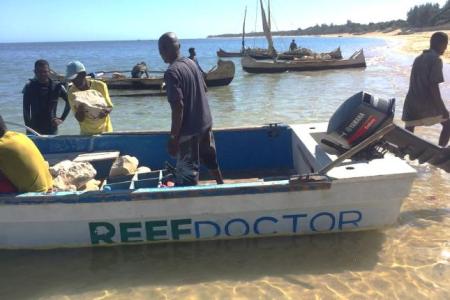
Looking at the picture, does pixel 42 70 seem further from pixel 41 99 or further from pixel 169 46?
pixel 169 46

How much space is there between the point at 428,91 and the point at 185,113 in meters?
3.66

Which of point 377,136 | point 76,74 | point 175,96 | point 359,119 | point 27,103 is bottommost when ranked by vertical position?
point 377,136

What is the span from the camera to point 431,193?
5.84 metres

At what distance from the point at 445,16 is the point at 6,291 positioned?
98.1m

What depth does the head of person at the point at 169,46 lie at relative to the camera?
13.5ft

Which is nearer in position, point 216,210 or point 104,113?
point 216,210

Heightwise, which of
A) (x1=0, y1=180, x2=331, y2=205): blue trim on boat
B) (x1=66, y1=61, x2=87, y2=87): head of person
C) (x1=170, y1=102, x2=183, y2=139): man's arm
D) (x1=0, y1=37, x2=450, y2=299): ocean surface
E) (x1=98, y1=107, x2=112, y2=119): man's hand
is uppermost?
(x1=66, y1=61, x2=87, y2=87): head of person

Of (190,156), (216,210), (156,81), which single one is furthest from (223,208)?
(156,81)

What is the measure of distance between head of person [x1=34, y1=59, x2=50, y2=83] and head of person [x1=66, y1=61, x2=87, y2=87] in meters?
0.41

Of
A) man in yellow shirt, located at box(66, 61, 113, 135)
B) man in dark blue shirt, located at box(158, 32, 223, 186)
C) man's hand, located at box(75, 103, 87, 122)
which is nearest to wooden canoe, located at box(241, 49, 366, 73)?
man in yellow shirt, located at box(66, 61, 113, 135)

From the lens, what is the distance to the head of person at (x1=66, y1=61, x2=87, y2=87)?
18.2ft

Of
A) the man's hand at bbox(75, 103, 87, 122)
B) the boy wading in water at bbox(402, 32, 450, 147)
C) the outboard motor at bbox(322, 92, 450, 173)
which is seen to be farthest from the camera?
the boy wading in water at bbox(402, 32, 450, 147)

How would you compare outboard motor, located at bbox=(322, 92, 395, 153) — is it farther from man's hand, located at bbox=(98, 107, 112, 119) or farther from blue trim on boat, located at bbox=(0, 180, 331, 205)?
man's hand, located at bbox=(98, 107, 112, 119)

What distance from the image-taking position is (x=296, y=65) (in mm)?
28625
